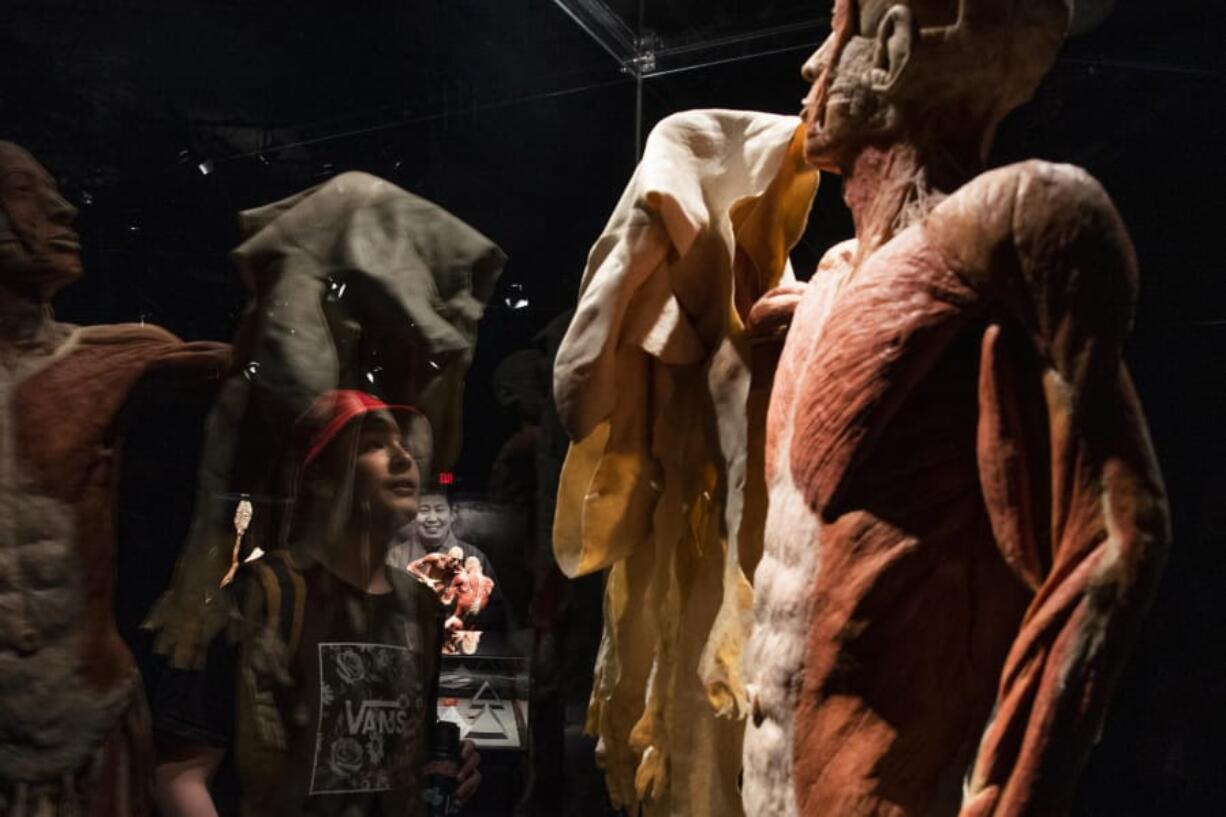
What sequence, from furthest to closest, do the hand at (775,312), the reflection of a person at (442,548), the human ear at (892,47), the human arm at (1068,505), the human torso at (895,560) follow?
the reflection of a person at (442,548) < the hand at (775,312) < the human ear at (892,47) < the human torso at (895,560) < the human arm at (1068,505)

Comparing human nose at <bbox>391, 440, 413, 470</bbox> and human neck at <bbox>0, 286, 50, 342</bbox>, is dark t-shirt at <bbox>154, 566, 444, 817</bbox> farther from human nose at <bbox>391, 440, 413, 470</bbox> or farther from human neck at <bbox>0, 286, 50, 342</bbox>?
human neck at <bbox>0, 286, 50, 342</bbox>

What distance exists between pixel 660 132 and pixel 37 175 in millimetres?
1041

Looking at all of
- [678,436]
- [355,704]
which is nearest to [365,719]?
[355,704]

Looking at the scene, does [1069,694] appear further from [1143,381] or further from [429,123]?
[429,123]

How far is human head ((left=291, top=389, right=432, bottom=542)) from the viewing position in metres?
2.35

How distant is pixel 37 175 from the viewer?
2.35 metres

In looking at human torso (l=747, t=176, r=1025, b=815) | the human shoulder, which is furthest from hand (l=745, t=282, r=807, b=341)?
the human shoulder

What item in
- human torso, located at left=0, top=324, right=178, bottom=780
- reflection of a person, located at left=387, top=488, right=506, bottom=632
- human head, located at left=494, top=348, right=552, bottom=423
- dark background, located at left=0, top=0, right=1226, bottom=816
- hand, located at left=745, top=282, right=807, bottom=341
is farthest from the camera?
human head, located at left=494, top=348, right=552, bottom=423

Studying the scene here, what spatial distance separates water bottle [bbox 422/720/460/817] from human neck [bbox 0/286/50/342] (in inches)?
37.2

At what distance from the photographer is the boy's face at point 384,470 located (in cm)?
237

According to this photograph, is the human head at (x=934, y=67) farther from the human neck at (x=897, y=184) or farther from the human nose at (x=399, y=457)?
the human nose at (x=399, y=457)

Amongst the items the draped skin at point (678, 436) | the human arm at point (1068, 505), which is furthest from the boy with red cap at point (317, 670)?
the human arm at point (1068, 505)

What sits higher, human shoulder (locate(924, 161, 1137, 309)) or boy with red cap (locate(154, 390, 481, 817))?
human shoulder (locate(924, 161, 1137, 309))

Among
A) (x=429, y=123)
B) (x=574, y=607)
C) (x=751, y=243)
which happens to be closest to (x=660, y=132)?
(x=751, y=243)
